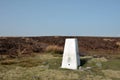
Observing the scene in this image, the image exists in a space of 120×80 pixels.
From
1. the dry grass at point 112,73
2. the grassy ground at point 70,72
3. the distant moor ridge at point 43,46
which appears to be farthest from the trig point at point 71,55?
the distant moor ridge at point 43,46

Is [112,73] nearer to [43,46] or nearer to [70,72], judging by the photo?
[70,72]

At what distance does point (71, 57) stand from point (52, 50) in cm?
1318

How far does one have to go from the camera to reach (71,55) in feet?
79.8

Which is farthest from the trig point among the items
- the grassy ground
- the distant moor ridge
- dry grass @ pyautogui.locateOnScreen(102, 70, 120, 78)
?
the distant moor ridge

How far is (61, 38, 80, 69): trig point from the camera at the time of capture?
78.8 feet

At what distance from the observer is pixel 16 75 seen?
67.3 feet

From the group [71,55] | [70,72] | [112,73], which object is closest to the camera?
[70,72]

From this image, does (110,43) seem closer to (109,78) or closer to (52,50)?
(52,50)

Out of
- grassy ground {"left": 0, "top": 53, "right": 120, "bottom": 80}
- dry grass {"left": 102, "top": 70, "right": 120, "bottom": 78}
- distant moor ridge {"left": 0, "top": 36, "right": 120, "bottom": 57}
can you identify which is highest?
distant moor ridge {"left": 0, "top": 36, "right": 120, "bottom": 57}

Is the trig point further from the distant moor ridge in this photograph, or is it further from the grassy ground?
the distant moor ridge

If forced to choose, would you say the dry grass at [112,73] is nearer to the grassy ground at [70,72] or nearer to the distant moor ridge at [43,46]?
the grassy ground at [70,72]

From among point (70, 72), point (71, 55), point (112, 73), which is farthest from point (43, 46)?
point (112, 73)

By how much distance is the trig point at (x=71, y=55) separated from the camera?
24031 millimetres

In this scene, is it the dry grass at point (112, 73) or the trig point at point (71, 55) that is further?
the trig point at point (71, 55)
